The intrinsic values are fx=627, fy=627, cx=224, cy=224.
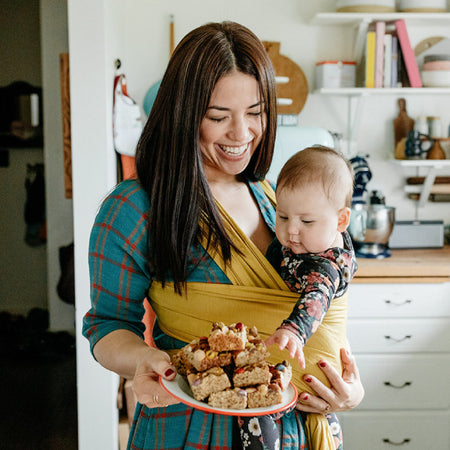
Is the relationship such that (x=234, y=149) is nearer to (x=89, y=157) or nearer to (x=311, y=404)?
(x=311, y=404)

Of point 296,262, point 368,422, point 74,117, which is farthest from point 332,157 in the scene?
point 368,422

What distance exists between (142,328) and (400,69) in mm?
2304

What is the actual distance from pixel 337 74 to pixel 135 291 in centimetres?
219

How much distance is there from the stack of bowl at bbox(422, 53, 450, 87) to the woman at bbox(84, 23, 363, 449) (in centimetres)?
205

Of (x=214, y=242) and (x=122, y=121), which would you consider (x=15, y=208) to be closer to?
(x=122, y=121)

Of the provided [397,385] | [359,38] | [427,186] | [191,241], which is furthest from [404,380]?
[191,241]

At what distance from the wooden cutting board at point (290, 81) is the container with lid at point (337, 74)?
0.38 feet

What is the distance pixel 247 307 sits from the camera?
3.80 ft

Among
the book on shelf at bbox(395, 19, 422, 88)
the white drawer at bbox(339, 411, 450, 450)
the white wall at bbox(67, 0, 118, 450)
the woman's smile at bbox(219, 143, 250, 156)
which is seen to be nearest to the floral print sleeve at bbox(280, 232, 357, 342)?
the woman's smile at bbox(219, 143, 250, 156)

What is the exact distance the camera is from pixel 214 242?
1.17 m

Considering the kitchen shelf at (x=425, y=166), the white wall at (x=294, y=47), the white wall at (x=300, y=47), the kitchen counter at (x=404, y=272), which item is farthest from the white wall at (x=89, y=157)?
the kitchen shelf at (x=425, y=166)

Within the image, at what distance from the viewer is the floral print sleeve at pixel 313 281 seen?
3.43 ft

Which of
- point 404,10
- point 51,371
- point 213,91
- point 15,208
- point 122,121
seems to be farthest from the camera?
point 15,208

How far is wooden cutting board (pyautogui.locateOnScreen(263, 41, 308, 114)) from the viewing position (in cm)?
316
